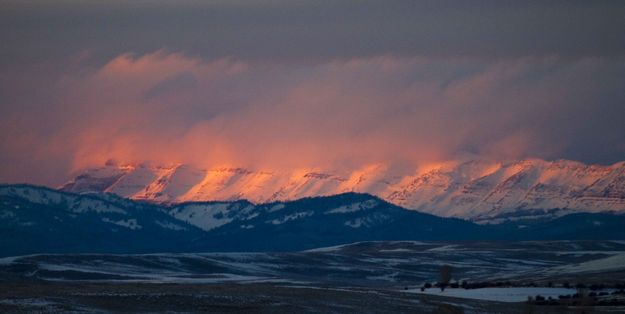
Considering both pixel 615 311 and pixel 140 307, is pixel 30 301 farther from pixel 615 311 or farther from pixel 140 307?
pixel 615 311

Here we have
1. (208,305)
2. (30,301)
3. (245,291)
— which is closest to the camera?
(30,301)

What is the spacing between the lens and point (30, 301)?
8400 centimetres

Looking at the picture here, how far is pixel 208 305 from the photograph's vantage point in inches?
3551

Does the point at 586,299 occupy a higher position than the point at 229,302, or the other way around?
the point at 586,299

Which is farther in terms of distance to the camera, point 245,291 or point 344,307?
point 245,291

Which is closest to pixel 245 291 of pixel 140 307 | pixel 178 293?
pixel 178 293

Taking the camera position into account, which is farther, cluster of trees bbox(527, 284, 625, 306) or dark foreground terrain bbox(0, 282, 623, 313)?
cluster of trees bbox(527, 284, 625, 306)

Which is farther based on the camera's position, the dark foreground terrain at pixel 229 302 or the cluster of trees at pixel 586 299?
the cluster of trees at pixel 586 299

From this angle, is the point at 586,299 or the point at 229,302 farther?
the point at 586,299

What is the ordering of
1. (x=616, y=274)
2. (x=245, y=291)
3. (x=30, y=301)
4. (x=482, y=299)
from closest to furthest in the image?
1. (x=30, y=301)
2. (x=245, y=291)
3. (x=482, y=299)
4. (x=616, y=274)

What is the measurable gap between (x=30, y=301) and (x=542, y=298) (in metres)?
41.9

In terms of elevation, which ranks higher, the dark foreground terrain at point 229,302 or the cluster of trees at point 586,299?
the cluster of trees at point 586,299

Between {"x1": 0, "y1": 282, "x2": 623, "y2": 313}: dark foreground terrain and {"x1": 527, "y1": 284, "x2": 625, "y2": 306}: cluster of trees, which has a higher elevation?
{"x1": 527, "y1": 284, "x2": 625, "y2": 306}: cluster of trees

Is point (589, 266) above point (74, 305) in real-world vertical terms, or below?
above
